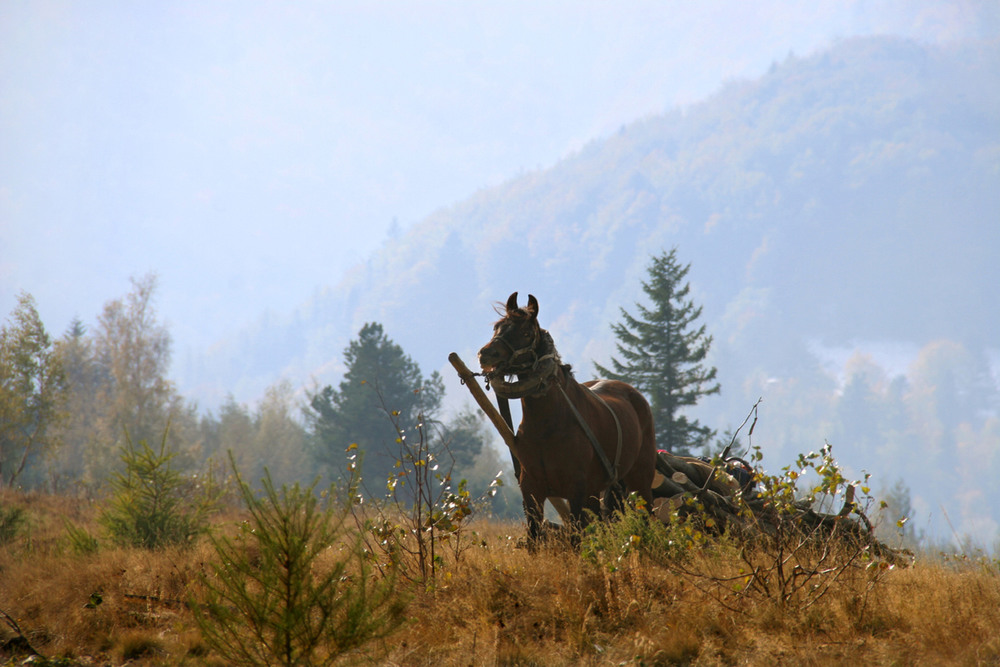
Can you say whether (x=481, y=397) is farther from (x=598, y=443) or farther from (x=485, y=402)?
(x=598, y=443)

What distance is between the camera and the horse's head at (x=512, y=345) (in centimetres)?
545

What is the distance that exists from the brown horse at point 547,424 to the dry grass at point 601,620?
0.58 meters

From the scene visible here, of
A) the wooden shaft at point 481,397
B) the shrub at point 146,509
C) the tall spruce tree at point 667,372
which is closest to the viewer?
the wooden shaft at point 481,397

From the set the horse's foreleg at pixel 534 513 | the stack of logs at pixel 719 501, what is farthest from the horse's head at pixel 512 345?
the stack of logs at pixel 719 501

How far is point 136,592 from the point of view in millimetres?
5855

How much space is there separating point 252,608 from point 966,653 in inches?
142

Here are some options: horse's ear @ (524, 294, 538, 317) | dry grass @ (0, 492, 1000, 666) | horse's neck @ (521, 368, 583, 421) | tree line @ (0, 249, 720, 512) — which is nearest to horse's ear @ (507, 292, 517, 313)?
horse's ear @ (524, 294, 538, 317)

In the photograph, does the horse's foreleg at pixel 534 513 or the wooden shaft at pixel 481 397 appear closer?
the wooden shaft at pixel 481 397

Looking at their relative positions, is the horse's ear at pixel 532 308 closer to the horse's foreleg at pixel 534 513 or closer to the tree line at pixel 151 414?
the horse's foreleg at pixel 534 513

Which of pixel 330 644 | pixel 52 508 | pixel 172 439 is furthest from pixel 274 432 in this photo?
pixel 330 644

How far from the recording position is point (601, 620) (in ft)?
14.2

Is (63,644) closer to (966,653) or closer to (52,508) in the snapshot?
(966,653)

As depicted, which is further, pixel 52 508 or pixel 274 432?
pixel 274 432

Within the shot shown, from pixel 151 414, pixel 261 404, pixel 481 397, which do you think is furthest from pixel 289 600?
pixel 261 404
